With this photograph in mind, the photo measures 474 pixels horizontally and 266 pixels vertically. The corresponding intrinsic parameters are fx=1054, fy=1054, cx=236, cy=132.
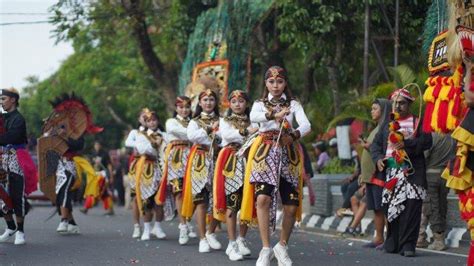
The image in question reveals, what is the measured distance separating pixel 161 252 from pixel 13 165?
2404 millimetres

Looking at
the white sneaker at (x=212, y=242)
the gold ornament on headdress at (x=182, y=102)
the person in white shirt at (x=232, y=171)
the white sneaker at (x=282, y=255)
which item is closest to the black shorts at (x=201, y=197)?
the white sneaker at (x=212, y=242)

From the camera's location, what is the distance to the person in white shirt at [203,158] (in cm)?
1196

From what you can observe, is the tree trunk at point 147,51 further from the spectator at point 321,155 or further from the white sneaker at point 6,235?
the white sneaker at point 6,235

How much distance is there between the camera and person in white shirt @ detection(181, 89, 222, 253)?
39.2 ft

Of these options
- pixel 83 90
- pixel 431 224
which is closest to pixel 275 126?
pixel 431 224

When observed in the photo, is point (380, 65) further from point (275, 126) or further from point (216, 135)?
point (275, 126)

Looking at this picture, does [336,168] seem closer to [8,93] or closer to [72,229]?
A: [72,229]

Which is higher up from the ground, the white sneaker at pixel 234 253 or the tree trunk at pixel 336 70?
the tree trunk at pixel 336 70

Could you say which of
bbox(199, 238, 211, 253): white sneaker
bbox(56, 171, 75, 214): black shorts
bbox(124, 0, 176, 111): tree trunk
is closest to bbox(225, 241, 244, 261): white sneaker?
bbox(199, 238, 211, 253): white sneaker

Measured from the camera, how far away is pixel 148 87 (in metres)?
35.8

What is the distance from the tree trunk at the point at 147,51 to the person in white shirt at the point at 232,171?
586 inches

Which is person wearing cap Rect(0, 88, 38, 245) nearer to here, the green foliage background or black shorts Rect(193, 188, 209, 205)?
black shorts Rect(193, 188, 209, 205)

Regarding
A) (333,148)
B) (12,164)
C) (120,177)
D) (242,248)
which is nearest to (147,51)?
(120,177)

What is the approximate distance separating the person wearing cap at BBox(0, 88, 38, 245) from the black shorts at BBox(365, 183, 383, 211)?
4.18 meters
